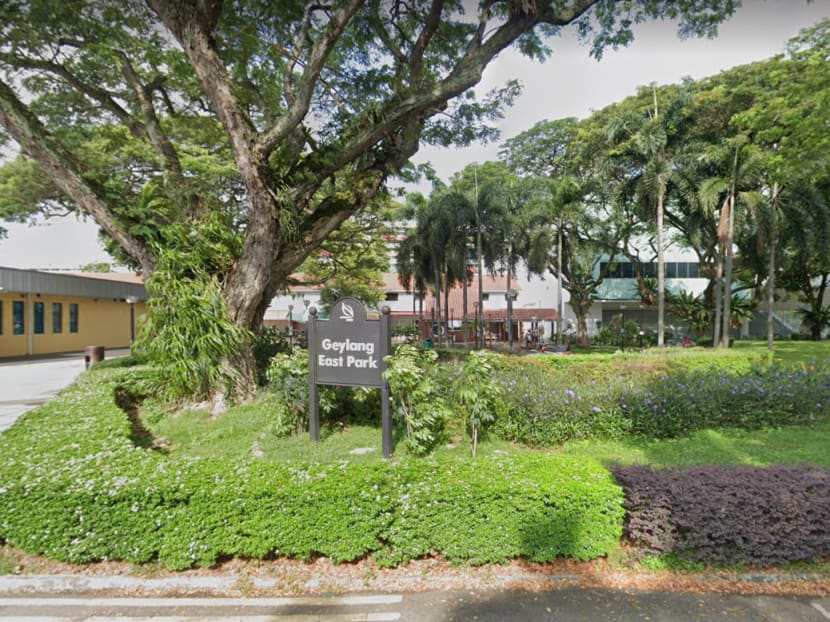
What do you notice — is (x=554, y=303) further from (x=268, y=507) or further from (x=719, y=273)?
(x=268, y=507)

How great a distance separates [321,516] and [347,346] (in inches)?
99.8

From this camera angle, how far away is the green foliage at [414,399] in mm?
5133

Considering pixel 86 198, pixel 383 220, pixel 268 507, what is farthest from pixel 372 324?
pixel 383 220

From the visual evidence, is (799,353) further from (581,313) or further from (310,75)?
(310,75)

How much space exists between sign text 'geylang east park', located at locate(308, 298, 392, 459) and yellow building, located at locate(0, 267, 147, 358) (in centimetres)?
1649

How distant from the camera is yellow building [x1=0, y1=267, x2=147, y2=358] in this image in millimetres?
19281


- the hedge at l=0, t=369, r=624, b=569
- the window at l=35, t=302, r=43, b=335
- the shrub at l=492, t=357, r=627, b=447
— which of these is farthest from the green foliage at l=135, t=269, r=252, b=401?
the window at l=35, t=302, r=43, b=335

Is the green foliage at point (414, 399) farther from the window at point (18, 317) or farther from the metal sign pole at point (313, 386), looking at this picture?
the window at point (18, 317)

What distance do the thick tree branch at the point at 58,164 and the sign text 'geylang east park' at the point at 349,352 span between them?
4.92 metres

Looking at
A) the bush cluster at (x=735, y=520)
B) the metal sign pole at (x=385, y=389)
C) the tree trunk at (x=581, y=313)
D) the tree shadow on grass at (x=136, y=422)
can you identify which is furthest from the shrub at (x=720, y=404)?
the tree trunk at (x=581, y=313)

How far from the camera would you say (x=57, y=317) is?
73.0ft

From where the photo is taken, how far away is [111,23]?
867 centimetres

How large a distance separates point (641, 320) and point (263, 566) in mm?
36219

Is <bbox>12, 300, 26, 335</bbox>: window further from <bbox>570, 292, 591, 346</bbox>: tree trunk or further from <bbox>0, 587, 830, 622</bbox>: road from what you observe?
<bbox>570, 292, 591, 346</bbox>: tree trunk
